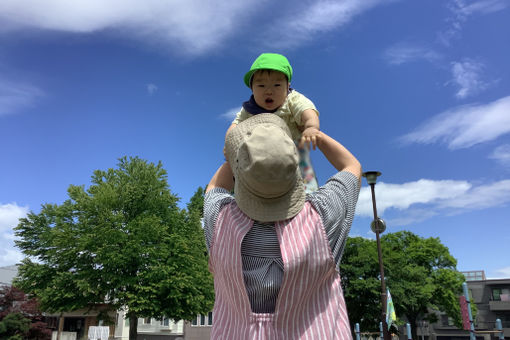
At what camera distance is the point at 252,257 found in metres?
1.70

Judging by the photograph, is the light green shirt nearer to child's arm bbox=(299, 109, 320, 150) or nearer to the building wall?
child's arm bbox=(299, 109, 320, 150)

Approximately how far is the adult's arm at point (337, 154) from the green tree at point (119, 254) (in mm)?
16577

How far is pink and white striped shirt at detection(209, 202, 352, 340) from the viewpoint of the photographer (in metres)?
1.63

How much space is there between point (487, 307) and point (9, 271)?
57.0 meters

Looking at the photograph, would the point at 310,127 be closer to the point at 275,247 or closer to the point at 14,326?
the point at 275,247

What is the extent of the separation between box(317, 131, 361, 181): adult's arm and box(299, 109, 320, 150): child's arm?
4cm

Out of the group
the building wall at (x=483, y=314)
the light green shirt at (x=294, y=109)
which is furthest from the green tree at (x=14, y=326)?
the building wall at (x=483, y=314)

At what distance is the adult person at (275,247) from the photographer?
1.62 m

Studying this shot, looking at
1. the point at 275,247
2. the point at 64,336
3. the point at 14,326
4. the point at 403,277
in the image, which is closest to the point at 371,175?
the point at 275,247

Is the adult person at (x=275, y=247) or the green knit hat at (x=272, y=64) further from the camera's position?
the green knit hat at (x=272, y=64)

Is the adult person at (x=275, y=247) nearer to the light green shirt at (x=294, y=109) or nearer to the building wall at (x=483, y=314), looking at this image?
the light green shirt at (x=294, y=109)

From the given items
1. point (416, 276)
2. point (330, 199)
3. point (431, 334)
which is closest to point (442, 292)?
point (416, 276)

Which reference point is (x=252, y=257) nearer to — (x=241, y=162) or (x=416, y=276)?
(x=241, y=162)

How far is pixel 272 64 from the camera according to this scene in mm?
2127
